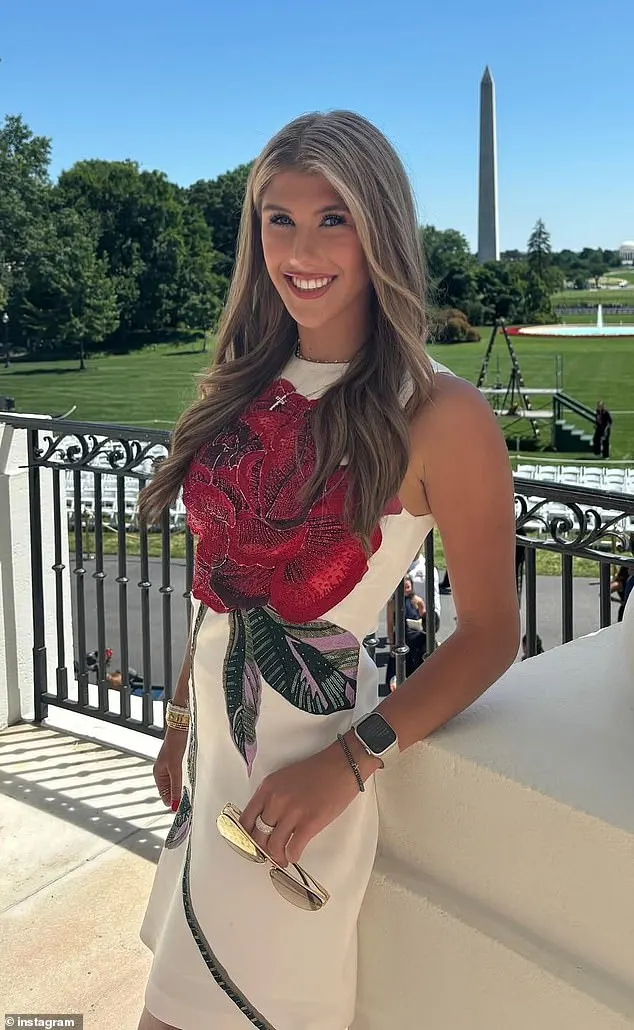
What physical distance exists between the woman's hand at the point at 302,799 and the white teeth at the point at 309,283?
54cm

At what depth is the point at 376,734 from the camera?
1.03 m

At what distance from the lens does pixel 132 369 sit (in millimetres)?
45125

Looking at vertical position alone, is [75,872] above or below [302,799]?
below

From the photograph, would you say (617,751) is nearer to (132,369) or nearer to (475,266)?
(132,369)

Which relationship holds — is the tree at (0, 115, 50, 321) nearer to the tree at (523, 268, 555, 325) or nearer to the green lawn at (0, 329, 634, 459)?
the green lawn at (0, 329, 634, 459)

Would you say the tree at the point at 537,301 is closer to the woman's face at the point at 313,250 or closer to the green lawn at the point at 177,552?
the green lawn at the point at 177,552

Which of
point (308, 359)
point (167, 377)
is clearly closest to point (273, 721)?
point (308, 359)

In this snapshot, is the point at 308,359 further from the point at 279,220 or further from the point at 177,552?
the point at 177,552

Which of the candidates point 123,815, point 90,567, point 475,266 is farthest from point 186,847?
point 475,266

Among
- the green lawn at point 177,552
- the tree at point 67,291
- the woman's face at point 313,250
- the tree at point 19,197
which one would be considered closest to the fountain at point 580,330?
the tree at point 67,291

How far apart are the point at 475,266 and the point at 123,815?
48.8 meters

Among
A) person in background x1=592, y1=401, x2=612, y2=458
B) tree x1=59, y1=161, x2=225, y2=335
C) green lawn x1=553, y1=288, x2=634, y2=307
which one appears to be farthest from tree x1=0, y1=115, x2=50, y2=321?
green lawn x1=553, y1=288, x2=634, y2=307

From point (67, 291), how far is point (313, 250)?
43190 millimetres

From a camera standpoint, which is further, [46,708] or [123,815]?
[46,708]
